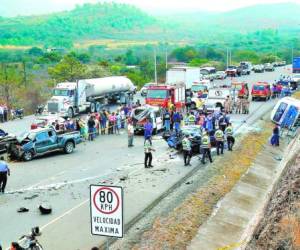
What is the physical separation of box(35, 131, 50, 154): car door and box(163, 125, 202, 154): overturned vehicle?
625 centimetres

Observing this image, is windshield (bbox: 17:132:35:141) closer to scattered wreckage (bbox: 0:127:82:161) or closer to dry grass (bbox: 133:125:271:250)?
scattered wreckage (bbox: 0:127:82:161)

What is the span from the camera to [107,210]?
8.48 meters

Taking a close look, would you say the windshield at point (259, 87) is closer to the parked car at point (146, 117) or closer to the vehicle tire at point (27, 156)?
the parked car at point (146, 117)

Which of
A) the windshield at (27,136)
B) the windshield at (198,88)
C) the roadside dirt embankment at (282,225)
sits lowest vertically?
the windshield at (198,88)

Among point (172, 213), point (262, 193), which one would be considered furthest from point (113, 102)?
point (172, 213)

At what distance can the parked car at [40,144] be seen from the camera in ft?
85.5

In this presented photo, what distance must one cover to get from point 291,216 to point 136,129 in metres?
21.0

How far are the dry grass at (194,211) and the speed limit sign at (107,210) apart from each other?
Answer: 6.19m

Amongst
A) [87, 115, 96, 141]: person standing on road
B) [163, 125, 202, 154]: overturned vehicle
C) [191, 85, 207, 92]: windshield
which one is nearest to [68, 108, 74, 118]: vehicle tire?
[87, 115, 96, 141]: person standing on road

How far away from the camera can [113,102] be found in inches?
1909

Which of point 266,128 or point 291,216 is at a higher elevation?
point 291,216

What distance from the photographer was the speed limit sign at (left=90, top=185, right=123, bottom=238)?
27.6 ft

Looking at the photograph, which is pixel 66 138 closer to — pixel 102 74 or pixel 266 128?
pixel 266 128

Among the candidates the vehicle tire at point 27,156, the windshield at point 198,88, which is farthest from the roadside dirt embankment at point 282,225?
the windshield at point 198,88
